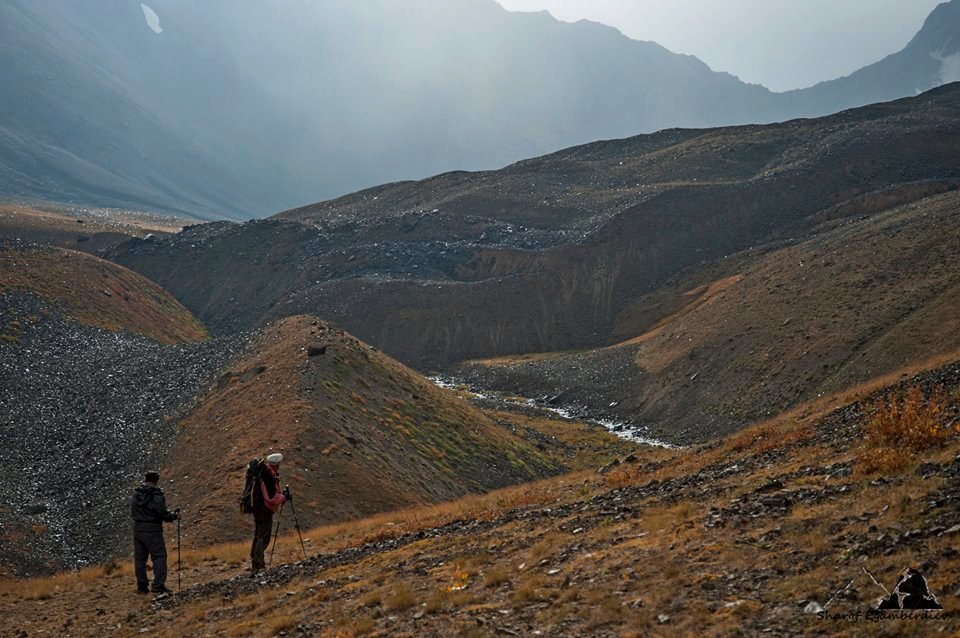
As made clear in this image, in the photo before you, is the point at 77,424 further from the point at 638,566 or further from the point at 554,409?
the point at 554,409

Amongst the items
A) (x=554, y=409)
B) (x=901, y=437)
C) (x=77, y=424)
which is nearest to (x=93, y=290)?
(x=77, y=424)

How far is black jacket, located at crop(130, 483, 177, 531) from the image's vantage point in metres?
17.2

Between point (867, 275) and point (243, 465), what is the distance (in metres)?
43.5

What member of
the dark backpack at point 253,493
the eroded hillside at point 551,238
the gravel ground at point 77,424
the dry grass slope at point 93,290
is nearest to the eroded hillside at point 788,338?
the eroded hillside at point 551,238

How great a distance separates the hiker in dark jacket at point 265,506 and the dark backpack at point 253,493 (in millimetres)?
23

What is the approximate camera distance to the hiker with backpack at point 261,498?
692 inches

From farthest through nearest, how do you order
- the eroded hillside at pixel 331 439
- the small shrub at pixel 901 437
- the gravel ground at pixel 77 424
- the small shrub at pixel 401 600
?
the eroded hillside at pixel 331 439
the gravel ground at pixel 77 424
the small shrub at pixel 901 437
the small shrub at pixel 401 600

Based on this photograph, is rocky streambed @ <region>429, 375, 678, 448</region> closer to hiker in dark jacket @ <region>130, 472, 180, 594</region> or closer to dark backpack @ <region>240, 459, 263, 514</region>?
dark backpack @ <region>240, 459, 263, 514</region>

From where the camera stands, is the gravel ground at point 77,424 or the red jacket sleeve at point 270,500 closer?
the red jacket sleeve at point 270,500

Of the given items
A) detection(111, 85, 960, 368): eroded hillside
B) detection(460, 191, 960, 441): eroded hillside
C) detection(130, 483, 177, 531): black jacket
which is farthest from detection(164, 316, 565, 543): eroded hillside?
detection(111, 85, 960, 368): eroded hillside

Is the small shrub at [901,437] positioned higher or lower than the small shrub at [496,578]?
higher

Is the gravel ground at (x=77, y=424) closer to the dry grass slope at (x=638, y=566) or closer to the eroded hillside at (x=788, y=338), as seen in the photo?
the dry grass slope at (x=638, y=566)

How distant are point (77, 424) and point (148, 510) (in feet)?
78.7

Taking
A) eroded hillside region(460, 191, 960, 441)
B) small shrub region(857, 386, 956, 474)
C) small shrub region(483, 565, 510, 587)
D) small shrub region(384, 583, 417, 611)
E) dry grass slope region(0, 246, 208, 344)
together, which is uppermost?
dry grass slope region(0, 246, 208, 344)
